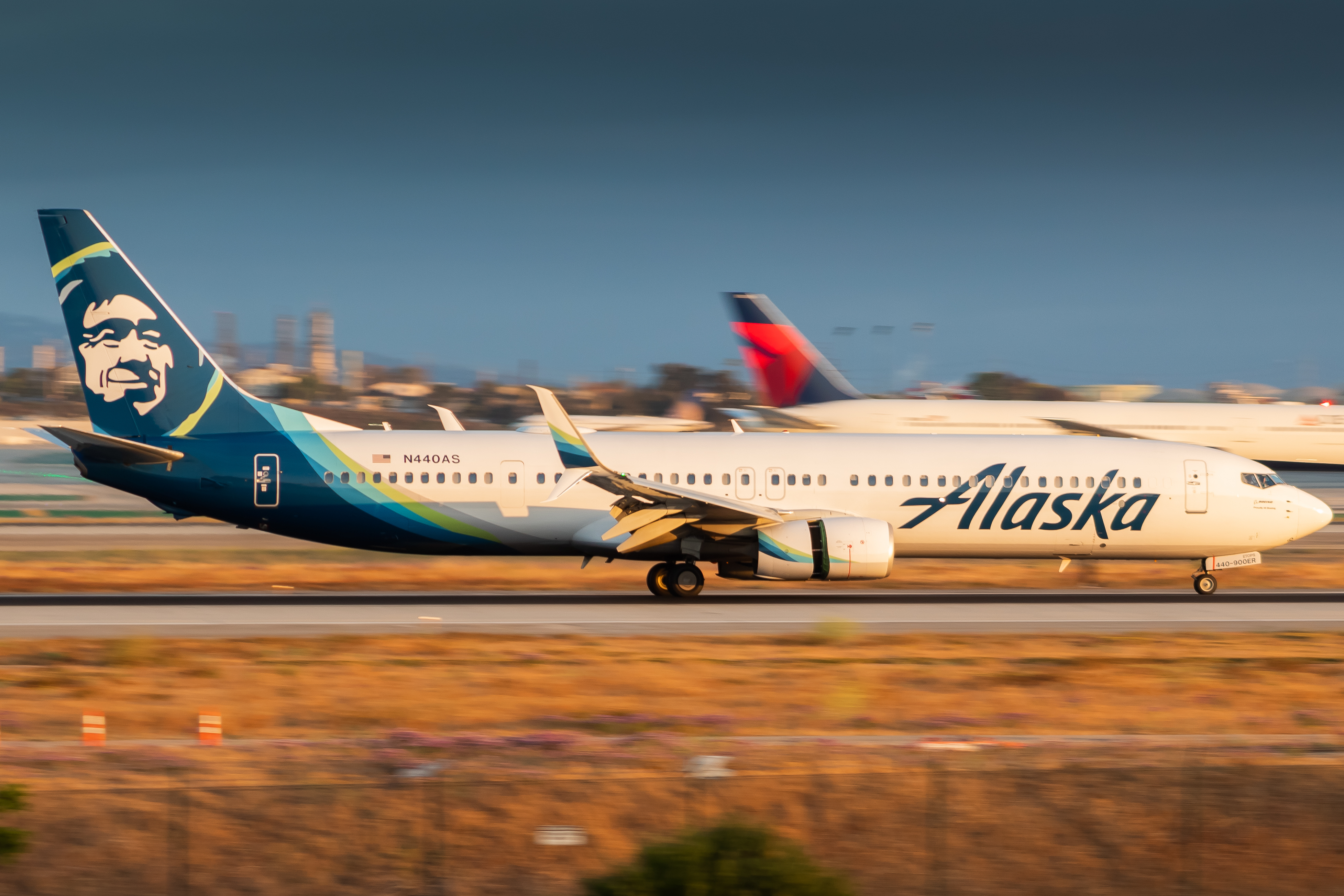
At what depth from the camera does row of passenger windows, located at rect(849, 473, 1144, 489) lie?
26.6 m

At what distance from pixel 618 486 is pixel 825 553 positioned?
4.25 meters

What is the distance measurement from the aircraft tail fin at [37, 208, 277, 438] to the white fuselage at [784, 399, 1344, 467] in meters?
30.5

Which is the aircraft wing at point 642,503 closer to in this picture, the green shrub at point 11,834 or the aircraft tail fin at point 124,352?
the aircraft tail fin at point 124,352

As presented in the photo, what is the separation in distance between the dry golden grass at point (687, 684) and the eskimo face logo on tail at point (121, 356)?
814 cm

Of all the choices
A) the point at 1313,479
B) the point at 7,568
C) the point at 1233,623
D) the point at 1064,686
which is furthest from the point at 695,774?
the point at 1313,479

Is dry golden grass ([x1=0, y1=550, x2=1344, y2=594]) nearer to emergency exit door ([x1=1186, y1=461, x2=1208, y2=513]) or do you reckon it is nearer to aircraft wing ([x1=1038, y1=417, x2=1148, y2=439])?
emergency exit door ([x1=1186, y1=461, x2=1208, y2=513])

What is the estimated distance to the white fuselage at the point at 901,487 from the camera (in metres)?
25.8

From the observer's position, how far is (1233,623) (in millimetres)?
22141

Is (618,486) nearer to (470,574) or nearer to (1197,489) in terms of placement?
(470,574)

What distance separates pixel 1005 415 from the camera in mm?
57375

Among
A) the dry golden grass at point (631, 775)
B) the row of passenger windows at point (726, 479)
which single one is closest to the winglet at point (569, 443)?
the row of passenger windows at point (726, 479)

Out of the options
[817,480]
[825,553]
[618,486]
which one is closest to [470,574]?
[618,486]

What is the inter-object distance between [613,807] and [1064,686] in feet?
28.0

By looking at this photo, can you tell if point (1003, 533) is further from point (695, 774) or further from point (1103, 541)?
point (695, 774)
